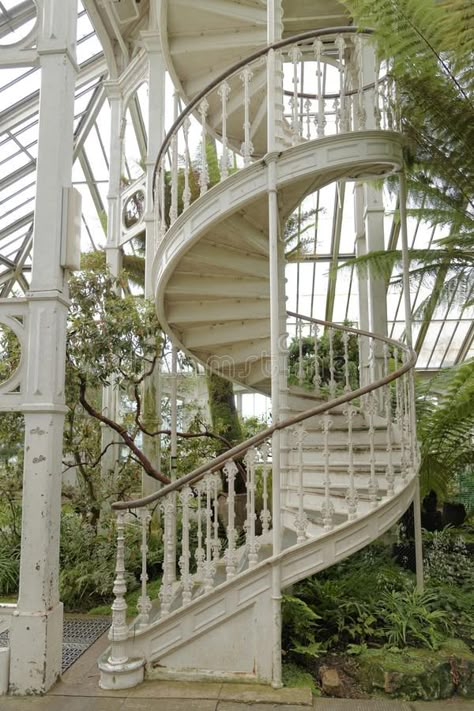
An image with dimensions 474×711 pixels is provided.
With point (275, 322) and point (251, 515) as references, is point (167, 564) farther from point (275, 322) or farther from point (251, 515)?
point (275, 322)

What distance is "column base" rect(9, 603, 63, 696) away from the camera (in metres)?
2.85

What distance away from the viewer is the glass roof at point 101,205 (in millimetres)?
8242

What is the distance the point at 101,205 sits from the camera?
11.8 m

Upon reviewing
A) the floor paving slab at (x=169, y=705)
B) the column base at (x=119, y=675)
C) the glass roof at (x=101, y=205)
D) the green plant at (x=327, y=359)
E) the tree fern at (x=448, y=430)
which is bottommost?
the floor paving slab at (x=169, y=705)

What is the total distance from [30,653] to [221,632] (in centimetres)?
105

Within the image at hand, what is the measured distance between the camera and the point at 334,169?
3.79 m

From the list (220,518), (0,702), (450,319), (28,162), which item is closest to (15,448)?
(220,518)

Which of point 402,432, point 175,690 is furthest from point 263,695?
point 402,432

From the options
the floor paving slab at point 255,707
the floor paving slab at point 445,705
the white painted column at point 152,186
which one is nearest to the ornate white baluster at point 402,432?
the floor paving slab at point 445,705

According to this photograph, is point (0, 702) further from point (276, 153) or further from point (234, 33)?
point (234, 33)

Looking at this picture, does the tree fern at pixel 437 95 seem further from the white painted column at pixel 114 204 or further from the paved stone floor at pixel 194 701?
the white painted column at pixel 114 204

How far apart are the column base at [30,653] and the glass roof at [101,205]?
17.9 feet

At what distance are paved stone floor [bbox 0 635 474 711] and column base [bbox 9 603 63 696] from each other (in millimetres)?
62

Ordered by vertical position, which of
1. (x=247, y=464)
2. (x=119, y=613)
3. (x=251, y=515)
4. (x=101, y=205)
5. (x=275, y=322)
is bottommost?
Answer: (x=119, y=613)
